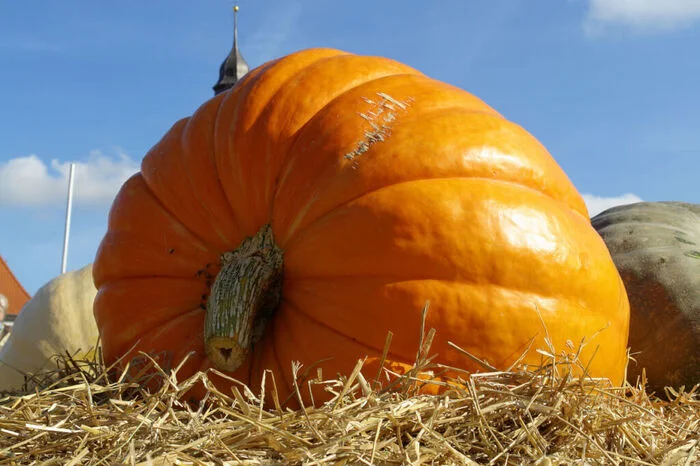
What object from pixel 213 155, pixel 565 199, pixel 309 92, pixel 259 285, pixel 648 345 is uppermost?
pixel 309 92

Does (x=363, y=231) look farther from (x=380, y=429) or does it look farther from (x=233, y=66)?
(x=233, y=66)

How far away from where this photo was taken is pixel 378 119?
7.09 ft

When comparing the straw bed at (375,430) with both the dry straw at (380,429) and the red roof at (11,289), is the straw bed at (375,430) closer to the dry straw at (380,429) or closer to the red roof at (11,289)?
the dry straw at (380,429)

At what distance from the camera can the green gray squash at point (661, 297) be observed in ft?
10.4

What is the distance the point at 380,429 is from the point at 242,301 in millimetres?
636

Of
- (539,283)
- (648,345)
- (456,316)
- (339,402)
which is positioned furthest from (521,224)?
(648,345)

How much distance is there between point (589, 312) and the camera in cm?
212

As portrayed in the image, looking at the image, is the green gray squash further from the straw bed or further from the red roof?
the red roof

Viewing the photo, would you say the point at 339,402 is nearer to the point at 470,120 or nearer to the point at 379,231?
the point at 379,231

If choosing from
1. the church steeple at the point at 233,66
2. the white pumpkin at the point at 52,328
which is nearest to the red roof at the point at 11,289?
the church steeple at the point at 233,66

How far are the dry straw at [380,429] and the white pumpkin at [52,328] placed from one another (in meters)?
2.86

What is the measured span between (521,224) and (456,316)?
325mm

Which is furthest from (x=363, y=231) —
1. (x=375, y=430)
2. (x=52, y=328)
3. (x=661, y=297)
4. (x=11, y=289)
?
(x=11, y=289)

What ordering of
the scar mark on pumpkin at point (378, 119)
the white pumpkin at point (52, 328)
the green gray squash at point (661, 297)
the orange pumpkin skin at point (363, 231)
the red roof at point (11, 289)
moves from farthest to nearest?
the red roof at point (11, 289)
the white pumpkin at point (52, 328)
the green gray squash at point (661, 297)
the scar mark on pumpkin at point (378, 119)
the orange pumpkin skin at point (363, 231)
